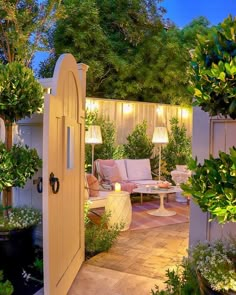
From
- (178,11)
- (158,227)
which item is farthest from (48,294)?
(178,11)

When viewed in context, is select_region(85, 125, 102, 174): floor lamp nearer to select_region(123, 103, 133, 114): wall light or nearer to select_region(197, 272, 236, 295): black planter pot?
select_region(123, 103, 133, 114): wall light

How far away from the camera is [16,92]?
2.64m

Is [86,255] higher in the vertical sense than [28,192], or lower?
lower

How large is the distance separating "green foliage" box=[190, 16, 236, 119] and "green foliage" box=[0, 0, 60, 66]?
22.1ft

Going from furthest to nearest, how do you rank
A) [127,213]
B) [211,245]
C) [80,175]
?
[127,213]
[80,175]
[211,245]

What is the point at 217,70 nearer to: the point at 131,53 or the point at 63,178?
the point at 63,178

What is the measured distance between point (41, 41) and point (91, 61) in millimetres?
1354

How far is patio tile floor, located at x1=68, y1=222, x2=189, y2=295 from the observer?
269 centimetres

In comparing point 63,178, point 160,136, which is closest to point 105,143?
point 160,136

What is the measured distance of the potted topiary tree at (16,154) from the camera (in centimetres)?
265

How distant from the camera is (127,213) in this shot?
4500mm

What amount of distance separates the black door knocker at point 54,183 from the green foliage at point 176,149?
6.08 metres

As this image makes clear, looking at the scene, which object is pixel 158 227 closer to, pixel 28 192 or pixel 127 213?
pixel 127 213

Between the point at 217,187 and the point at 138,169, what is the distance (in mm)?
5838
